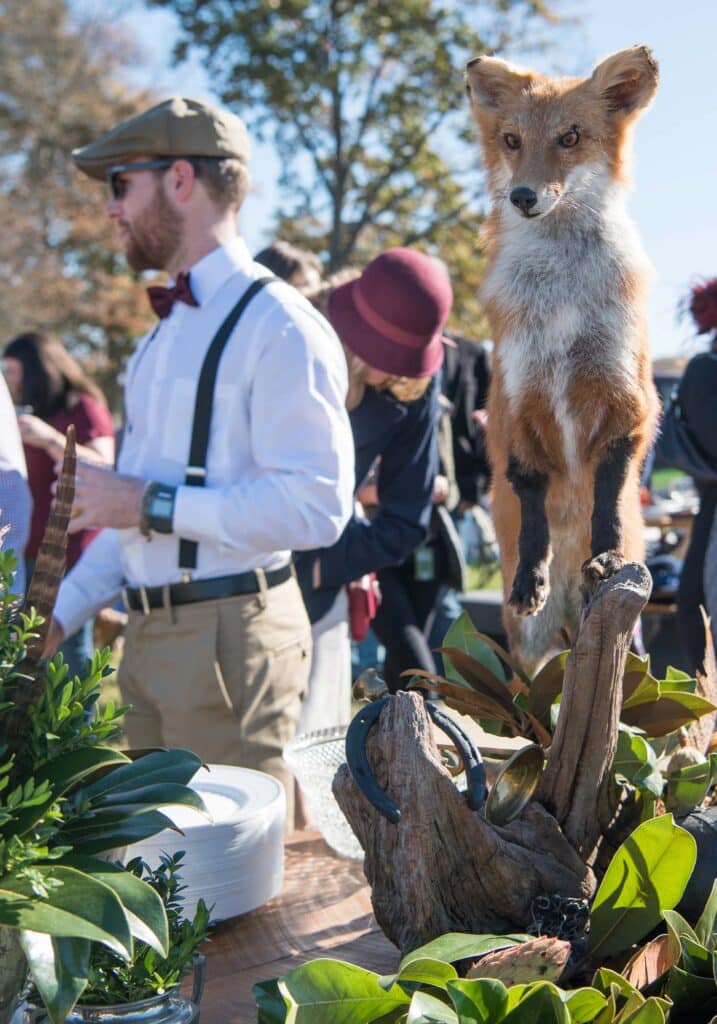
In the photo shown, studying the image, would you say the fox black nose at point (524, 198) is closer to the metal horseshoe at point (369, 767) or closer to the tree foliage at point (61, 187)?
the metal horseshoe at point (369, 767)

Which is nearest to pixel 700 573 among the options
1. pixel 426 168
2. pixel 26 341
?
pixel 26 341

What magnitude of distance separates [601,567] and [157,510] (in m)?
1.18

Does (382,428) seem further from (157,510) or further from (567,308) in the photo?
(567,308)

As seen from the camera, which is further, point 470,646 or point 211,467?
point 211,467

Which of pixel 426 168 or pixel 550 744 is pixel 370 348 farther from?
pixel 426 168

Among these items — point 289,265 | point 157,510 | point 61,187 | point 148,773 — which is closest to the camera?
point 148,773

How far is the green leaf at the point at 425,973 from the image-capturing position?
97cm

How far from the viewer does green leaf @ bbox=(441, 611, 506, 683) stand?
4.77ft

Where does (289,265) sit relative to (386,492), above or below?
above

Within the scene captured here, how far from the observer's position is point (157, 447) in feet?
7.69

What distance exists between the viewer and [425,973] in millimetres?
975

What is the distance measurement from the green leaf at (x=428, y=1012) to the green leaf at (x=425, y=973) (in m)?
0.03

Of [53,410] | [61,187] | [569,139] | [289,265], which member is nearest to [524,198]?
[569,139]

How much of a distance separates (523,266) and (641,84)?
0.79 feet
